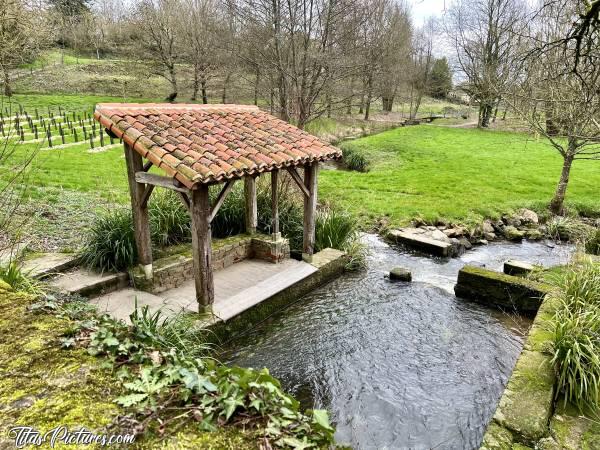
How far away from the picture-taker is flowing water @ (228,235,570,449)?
456 centimetres

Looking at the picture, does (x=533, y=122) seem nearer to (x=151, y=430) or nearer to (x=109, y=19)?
(x=151, y=430)

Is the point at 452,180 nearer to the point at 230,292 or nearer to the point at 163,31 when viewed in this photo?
the point at 230,292

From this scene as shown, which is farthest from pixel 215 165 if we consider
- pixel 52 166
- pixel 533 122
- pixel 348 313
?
pixel 52 166

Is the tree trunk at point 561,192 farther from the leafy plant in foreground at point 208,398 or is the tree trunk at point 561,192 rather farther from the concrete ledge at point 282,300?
the leafy plant in foreground at point 208,398

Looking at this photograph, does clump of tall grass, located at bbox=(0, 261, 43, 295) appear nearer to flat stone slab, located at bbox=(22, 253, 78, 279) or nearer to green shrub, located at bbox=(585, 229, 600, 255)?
flat stone slab, located at bbox=(22, 253, 78, 279)

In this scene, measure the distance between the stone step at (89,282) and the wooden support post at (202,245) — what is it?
1.64m

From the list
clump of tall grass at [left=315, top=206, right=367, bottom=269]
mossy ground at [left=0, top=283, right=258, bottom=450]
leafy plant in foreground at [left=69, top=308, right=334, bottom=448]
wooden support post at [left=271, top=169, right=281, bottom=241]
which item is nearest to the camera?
mossy ground at [left=0, top=283, right=258, bottom=450]

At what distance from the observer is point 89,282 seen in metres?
6.12

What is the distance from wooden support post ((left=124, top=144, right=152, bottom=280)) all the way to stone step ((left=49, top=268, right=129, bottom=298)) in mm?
450

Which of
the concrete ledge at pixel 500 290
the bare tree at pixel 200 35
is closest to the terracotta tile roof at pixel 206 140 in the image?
the concrete ledge at pixel 500 290

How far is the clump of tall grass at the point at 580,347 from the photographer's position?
4102 millimetres

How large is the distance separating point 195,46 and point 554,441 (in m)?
29.2

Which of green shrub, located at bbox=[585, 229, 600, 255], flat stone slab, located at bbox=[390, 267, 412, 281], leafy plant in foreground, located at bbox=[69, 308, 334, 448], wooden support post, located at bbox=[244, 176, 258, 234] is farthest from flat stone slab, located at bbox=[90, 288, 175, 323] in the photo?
green shrub, located at bbox=[585, 229, 600, 255]

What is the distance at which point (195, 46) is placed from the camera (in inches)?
1069
